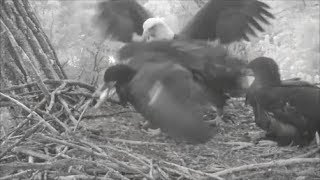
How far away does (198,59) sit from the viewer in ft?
10.7

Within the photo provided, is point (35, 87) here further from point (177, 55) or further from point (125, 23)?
point (125, 23)

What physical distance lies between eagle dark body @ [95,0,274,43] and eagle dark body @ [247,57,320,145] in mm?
838

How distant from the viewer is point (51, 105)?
303 cm

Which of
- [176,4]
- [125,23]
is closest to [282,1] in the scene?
[176,4]

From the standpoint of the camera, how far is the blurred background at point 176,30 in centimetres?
489

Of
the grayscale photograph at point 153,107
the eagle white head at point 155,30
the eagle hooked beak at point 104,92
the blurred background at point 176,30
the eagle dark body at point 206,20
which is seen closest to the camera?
the grayscale photograph at point 153,107

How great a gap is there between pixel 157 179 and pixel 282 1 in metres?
6.62

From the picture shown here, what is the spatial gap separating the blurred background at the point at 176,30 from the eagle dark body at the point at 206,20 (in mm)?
193

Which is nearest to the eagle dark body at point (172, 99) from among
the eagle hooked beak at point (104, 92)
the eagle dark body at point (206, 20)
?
the eagle hooked beak at point (104, 92)

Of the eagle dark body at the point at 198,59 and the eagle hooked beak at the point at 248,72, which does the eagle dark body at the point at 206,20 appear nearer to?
the eagle hooked beak at the point at 248,72

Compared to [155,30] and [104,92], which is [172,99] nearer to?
[104,92]

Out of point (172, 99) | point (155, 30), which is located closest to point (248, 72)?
point (155, 30)

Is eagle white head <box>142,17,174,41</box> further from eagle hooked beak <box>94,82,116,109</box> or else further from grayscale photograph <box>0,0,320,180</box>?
eagle hooked beak <box>94,82,116,109</box>

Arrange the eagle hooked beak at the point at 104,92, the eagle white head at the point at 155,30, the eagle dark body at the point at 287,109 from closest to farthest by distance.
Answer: the eagle dark body at the point at 287,109
the eagle hooked beak at the point at 104,92
the eagle white head at the point at 155,30
